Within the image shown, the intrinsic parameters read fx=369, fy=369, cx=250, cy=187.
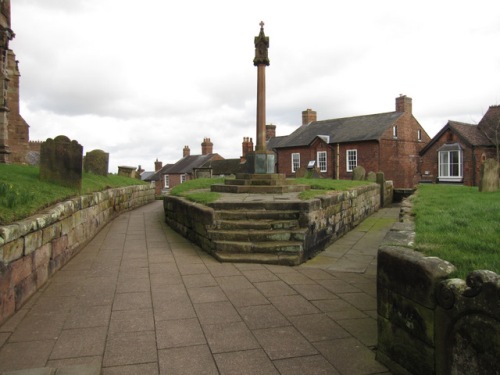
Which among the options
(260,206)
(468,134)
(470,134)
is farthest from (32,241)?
(470,134)

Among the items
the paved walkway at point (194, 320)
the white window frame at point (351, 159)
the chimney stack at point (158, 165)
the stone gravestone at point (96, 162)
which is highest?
the chimney stack at point (158, 165)

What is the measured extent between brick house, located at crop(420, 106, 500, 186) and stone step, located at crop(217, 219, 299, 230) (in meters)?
22.7

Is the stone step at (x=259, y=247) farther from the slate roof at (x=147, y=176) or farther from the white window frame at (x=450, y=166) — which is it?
the slate roof at (x=147, y=176)

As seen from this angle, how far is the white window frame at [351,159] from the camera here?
30.7 metres

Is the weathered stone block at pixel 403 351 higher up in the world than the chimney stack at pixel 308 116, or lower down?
lower down

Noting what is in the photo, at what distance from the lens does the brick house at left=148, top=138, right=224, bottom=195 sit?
46344mm

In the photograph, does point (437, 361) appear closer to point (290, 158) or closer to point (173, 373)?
point (173, 373)

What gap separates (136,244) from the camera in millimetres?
7695

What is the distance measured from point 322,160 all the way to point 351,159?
9.41ft

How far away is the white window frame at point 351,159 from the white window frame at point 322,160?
2.05 m

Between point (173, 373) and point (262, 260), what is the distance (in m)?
3.46

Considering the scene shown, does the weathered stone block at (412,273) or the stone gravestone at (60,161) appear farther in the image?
the stone gravestone at (60,161)

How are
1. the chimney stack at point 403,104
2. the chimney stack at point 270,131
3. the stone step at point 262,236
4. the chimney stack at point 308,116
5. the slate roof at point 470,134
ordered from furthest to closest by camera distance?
the chimney stack at point 270,131 < the chimney stack at point 308,116 < the chimney stack at point 403,104 < the slate roof at point 470,134 < the stone step at point 262,236

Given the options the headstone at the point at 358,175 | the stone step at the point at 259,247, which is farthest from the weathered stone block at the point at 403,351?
the headstone at the point at 358,175
